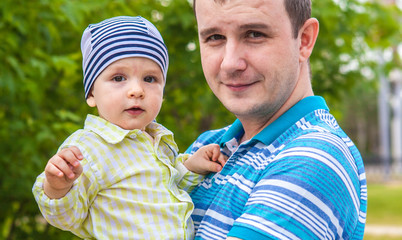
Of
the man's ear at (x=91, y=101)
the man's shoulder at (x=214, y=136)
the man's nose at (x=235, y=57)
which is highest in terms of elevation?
the man's nose at (x=235, y=57)

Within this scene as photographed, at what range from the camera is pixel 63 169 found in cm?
160

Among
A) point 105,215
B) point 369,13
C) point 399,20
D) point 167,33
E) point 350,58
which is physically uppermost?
point 399,20

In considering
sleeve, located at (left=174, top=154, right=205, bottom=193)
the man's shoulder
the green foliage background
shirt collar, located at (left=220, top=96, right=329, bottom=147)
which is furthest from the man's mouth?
the green foliage background

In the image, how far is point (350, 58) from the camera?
580 cm

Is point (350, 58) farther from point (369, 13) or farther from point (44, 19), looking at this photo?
point (44, 19)

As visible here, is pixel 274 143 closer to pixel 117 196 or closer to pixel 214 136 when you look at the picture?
pixel 117 196

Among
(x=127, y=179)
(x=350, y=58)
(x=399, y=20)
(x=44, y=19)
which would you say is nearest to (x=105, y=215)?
(x=127, y=179)

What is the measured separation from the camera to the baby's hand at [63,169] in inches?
63.1

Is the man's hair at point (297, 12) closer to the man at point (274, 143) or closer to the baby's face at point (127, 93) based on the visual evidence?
the man at point (274, 143)

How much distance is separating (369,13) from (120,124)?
15.0 feet

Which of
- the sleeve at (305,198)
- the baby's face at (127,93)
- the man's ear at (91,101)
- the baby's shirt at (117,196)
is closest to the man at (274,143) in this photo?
the sleeve at (305,198)

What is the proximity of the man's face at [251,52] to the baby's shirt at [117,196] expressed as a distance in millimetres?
368

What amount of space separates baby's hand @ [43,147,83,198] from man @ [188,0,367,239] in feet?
1.50

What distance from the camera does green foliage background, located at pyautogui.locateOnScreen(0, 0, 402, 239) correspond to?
3934mm
